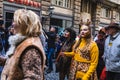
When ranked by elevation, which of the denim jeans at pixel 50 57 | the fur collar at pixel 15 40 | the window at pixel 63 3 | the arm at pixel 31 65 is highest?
the window at pixel 63 3

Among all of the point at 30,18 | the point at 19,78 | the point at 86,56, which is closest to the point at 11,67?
the point at 19,78

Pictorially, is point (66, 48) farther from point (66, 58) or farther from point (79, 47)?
point (79, 47)

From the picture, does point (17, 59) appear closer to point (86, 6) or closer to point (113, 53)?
point (113, 53)

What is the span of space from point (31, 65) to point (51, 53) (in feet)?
40.2

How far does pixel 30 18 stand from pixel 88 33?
359cm

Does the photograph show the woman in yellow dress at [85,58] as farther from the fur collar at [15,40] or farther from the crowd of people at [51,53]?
the fur collar at [15,40]

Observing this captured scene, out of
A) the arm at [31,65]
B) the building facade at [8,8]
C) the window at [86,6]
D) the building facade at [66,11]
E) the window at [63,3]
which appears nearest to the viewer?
the arm at [31,65]

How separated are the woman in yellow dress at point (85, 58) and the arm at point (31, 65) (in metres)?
3.35

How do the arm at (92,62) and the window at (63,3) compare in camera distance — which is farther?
the window at (63,3)

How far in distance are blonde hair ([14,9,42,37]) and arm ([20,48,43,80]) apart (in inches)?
6.7

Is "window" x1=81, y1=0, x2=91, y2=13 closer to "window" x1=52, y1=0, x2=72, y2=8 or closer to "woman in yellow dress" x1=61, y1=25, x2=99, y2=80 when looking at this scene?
"window" x1=52, y1=0, x2=72, y2=8

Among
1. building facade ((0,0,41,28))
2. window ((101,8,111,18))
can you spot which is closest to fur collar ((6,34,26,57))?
building facade ((0,0,41,28))

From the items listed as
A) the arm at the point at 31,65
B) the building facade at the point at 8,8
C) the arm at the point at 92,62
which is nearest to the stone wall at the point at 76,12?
the building facade at the point at 8,8

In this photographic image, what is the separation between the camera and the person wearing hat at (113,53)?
287 inches
